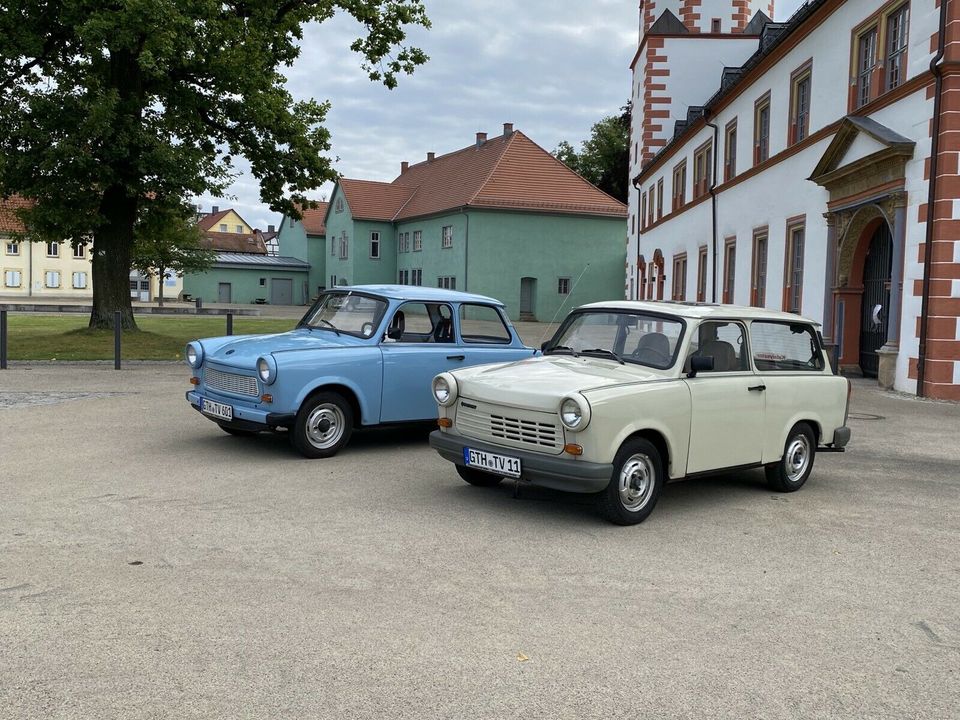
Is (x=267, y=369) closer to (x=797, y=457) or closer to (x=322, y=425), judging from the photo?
(x=322, y=425)

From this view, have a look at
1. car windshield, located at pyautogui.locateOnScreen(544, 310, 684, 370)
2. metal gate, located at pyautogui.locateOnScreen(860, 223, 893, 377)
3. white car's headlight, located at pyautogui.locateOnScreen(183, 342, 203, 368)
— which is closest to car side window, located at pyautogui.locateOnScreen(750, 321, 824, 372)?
car windshield, located at pyautogui.locateOnScreen(544, 310, 684, 370)

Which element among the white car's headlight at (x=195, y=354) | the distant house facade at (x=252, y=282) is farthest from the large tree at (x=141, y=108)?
the distant house facade at (x=252, y=282)

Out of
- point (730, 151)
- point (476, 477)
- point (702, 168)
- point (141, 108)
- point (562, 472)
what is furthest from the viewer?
point (702, 168)

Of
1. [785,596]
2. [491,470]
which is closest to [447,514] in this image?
[491,470]

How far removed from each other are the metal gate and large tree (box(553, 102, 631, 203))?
44984 millimetres

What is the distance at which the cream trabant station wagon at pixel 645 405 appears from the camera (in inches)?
232

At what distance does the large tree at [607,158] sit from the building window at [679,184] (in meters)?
26.9

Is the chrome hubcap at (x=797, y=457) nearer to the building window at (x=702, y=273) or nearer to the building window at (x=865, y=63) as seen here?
the building window at (x=865, y=63)

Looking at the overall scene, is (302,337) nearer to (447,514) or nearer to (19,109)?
(447,514)

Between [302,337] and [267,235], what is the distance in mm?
113176

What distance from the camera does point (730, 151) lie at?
2756 centimetres

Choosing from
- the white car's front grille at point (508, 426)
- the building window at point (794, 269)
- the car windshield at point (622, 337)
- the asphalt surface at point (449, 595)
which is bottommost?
the asphalt surface at point (449, 595)

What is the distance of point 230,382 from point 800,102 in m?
18.0

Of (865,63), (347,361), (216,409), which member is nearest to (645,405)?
(347,361)
